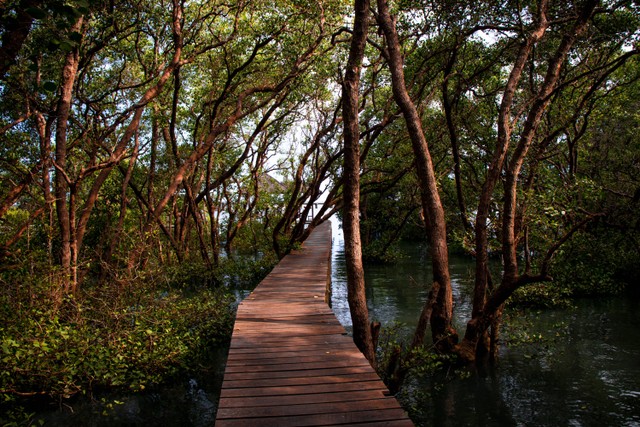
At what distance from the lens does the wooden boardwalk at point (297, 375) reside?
376 cm

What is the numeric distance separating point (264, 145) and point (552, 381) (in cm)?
1359

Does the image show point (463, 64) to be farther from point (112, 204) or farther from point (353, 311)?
A: point (112, 204)

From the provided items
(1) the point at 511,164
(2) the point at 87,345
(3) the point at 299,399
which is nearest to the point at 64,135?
(2) the point at 87,345

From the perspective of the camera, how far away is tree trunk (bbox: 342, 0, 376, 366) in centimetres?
670

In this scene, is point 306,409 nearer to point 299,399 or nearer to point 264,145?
point 299,399

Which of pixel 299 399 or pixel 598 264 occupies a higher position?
pixel 598 264

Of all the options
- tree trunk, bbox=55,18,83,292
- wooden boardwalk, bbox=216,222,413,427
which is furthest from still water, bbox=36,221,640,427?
tree trunk, bbox=55,18,83,292

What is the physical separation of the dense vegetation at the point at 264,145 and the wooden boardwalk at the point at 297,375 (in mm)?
1423

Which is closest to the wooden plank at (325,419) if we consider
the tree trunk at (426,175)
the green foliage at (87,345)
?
the green foliage at (87,345)

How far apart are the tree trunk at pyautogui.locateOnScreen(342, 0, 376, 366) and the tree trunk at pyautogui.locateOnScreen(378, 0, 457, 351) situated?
76 cm

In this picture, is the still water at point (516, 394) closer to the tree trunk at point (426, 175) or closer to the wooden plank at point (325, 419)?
the tree trunk at point (426, 175)

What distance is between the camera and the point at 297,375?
473cm

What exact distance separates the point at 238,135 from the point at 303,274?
1168 centimetres

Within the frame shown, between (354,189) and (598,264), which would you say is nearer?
(354,189)
